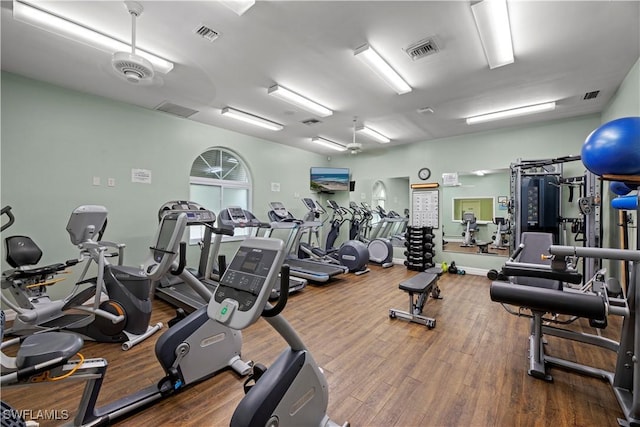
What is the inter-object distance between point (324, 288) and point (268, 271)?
364 centimetres

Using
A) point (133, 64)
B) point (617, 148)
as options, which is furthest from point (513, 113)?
point (133, 64)

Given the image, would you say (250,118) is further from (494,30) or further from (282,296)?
(282,296)

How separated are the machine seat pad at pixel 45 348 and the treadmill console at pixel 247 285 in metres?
0.75

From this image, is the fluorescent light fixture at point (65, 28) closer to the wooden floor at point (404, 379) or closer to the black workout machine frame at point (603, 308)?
the wooden floor at point (404, 379)

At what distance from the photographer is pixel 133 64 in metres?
2.27

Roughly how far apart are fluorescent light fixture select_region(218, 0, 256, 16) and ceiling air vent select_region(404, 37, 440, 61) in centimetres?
158

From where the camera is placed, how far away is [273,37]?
104 inches

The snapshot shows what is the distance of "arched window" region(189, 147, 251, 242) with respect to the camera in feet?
17.3

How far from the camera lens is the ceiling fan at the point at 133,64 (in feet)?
7.23

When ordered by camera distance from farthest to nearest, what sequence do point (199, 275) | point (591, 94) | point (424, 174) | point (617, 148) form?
point (424, 174)
point (199, 275)
point (591, 94)
point (617, 148)

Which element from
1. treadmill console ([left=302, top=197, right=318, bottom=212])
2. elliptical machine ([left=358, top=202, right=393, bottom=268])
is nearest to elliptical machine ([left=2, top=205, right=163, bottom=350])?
treadmill console ([left=302, top=197, right=318, bottom=212])

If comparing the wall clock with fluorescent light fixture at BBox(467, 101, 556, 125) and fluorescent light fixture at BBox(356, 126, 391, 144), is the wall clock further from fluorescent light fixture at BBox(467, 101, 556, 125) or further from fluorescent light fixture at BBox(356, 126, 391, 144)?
fluorescent light fixture at BBox(467, 101, 556, 125)

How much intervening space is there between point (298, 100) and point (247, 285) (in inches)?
136

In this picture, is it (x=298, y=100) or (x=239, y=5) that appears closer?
(x=239, y=5)
